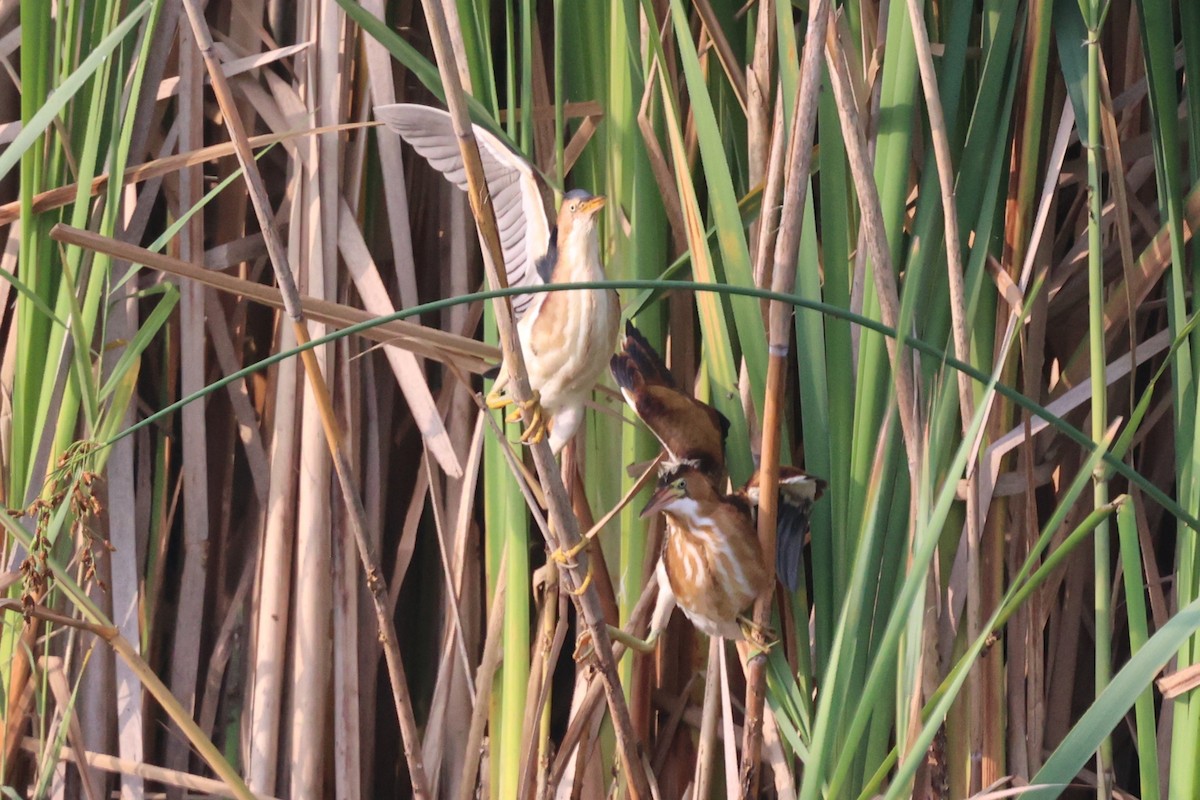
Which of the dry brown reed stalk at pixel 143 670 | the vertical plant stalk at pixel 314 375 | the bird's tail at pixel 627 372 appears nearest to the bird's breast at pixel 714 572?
the bird's tail at pixel 627 372

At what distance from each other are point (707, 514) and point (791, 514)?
2.6 inches

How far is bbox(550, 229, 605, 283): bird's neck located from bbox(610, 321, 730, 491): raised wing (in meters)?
0.10

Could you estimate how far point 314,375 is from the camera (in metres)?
0.92

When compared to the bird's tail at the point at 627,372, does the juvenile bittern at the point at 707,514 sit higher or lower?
lower

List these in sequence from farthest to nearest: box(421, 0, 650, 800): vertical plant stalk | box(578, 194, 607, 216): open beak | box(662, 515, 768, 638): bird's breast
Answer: box(578, 194, 607, 216): open beak → box(662, 515, 768, 638): bird's breast → box(421, 0, 650, 800): vertical plant stalk

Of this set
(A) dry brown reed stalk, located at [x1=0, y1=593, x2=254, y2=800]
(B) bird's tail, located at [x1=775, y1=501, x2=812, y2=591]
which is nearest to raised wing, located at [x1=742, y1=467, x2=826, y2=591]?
(B) bird's tail, located at [x1=775, y1=501, x2=812, y2=591]

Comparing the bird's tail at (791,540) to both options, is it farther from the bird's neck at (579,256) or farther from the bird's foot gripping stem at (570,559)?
the bird's neck at (579,256)

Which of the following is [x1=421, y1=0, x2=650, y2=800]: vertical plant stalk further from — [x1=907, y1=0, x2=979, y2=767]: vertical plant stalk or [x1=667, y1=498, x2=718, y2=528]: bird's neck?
[x1=907, y1=0, x2=979, y2=767]: vertical plant stalk

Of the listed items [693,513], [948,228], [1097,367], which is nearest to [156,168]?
[693,513]

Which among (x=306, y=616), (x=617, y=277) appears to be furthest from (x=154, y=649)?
(x=617, y=277)

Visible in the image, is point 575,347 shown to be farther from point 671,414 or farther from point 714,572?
point 714,572

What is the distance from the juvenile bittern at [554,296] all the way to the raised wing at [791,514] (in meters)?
0.18

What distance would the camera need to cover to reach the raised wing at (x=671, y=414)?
0.97 m

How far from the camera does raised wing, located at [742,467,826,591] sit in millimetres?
960
